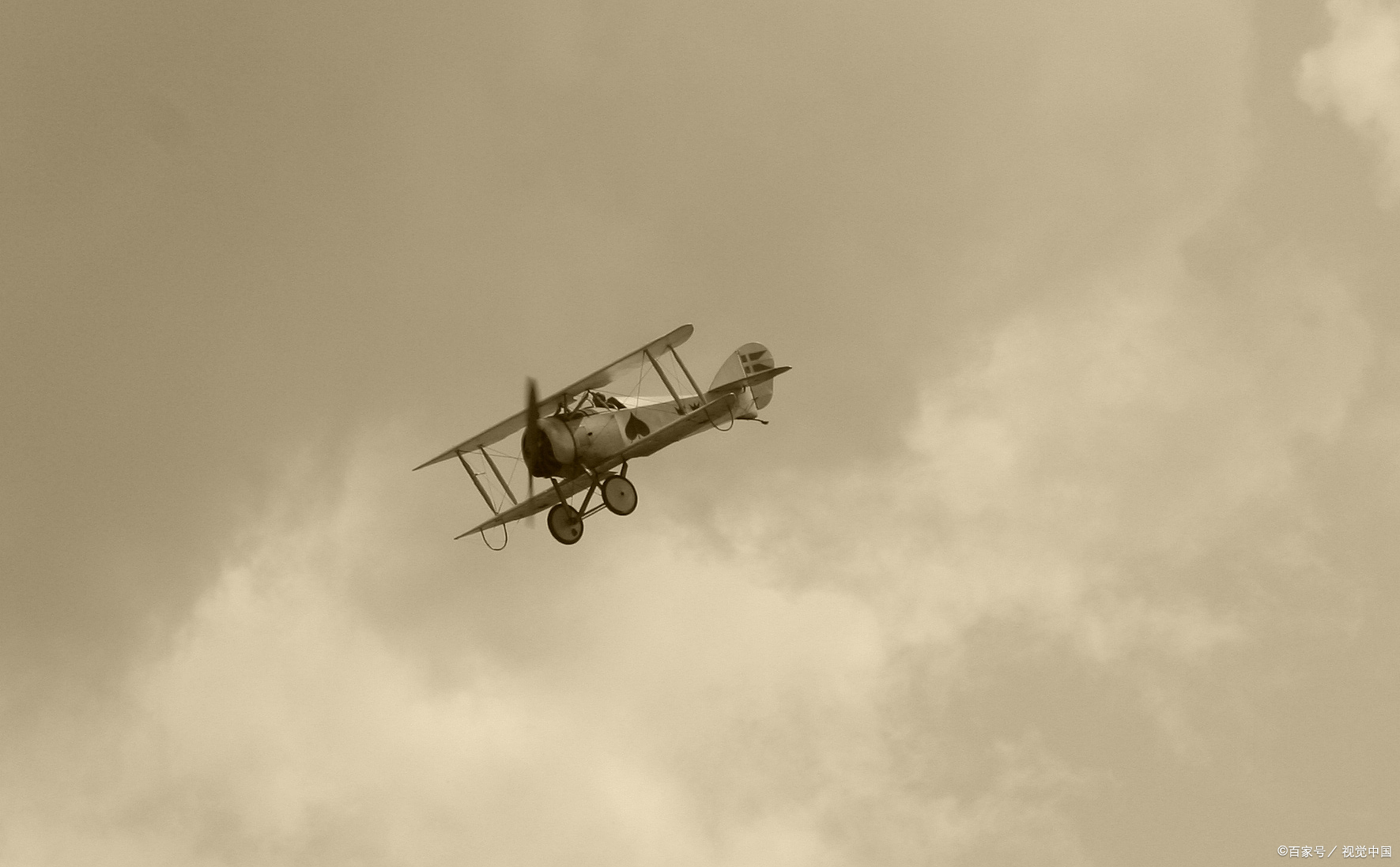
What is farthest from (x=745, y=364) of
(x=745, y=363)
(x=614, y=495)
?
(x=614, y=495)

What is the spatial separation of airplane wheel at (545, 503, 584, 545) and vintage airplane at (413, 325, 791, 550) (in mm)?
17

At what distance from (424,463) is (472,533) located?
6.61 ft

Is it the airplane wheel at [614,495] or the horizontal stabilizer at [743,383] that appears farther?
the airplane wheel at [614,495]

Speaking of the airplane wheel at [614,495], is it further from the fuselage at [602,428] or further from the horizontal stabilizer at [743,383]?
the horizontal stabilizer at [743,383]

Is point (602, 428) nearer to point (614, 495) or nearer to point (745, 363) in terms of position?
point (614, 495)

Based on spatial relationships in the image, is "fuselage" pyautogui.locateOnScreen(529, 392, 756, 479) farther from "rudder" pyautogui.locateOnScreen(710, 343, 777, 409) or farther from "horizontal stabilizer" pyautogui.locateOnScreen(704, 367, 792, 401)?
"rudder" pyautogui.locateOnScreen(710, 343, 777, 409)

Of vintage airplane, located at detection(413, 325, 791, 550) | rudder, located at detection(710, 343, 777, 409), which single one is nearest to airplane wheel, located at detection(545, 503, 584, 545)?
vintage airplane, located at detection(413, 325, 791, 550)

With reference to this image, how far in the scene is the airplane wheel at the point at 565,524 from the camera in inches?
1705

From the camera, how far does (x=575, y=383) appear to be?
41.6 m

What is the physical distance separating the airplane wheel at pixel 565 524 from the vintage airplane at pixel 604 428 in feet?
0.06

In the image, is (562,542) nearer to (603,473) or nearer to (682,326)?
(603,473)

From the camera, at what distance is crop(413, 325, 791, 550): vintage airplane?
1641 inches

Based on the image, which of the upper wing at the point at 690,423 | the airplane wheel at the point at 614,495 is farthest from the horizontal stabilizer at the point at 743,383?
the airplane wheel at the point at 614,495

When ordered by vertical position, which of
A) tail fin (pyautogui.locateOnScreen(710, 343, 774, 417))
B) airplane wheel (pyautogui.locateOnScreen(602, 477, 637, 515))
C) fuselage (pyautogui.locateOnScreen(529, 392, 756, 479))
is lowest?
airplane wheel (pyautogui.locateOnScreen(602, 477, 637, 515))
